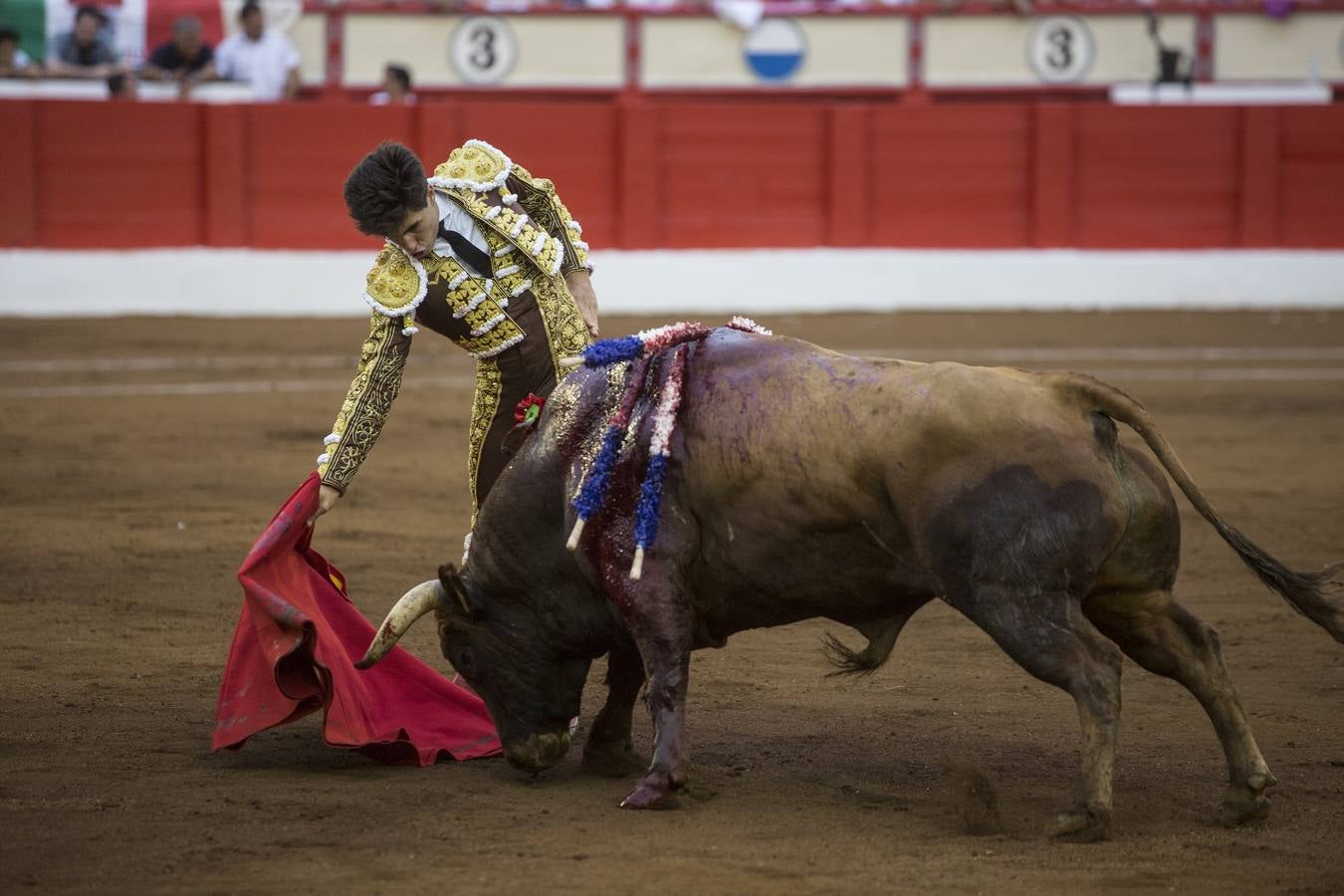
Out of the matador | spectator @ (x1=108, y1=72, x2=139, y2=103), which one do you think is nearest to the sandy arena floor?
the matador

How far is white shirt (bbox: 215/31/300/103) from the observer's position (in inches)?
513

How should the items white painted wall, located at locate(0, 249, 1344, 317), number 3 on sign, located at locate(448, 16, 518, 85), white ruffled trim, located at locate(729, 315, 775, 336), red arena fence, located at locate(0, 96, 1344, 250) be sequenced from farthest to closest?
number 3 on sign, located at locate(448, 16, 518, 85) < red arena fence, located at locate(0, 96, 1344, 250) < white painted wall, located at locate(0, 249, 1344, 317) < white ruffled trim, located at locate(729, 315, 775, 336)

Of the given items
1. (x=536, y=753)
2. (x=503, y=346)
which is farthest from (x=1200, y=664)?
(x=503, y=346)

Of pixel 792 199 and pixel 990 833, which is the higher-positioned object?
pixel 792 199

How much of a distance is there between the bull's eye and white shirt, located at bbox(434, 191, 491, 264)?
81cm

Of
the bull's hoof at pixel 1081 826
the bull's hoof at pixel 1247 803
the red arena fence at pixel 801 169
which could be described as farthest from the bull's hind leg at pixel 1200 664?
the red arena fence at pixel 801 169

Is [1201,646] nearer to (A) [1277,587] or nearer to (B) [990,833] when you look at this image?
(A) [1277,587]

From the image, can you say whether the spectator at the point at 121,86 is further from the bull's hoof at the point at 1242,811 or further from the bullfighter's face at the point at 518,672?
the bull's hoof at the point at 1242,811

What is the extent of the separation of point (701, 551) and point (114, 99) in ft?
31.3

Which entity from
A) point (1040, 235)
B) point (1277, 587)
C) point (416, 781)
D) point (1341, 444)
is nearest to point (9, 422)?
point (416, 781)

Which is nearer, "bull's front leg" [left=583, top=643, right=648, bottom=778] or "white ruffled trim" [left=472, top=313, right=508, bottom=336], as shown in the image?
"bull's front leg" [left=583, top=643, right=648, bottom=778]

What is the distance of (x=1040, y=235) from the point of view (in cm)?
1291

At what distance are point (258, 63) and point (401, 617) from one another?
10.1m

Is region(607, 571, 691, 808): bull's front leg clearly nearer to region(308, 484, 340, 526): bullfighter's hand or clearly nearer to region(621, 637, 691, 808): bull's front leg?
region(621, 637, 691, 808): bull's front leg
